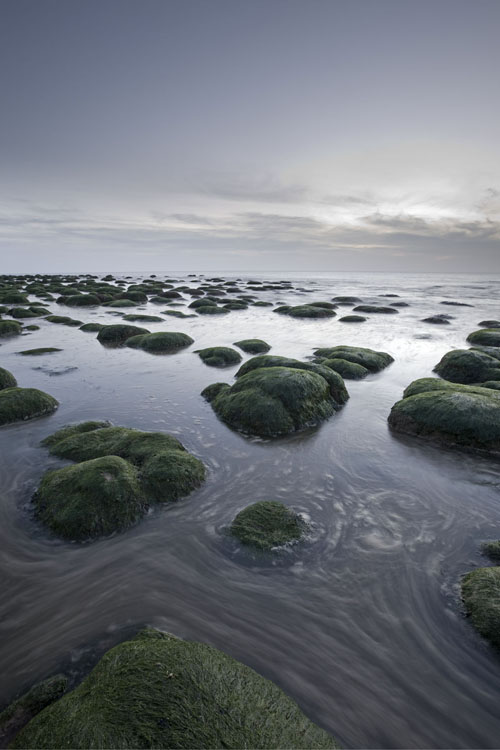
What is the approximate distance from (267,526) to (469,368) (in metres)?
13.6

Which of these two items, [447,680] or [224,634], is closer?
[447,680]

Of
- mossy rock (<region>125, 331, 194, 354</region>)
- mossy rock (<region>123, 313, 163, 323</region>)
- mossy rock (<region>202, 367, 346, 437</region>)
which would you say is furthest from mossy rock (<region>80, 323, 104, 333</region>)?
mossy rock (<region>202, 367, 346, 437</region>)

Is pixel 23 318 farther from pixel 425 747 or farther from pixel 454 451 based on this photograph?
pixel 425 747

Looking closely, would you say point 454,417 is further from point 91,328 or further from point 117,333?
point 91,328

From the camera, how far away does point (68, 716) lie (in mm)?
3219

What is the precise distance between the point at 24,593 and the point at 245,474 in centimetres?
452

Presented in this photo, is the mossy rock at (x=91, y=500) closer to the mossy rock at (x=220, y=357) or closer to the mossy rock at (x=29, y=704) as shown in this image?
the mossy rock at (x=29, y=704)

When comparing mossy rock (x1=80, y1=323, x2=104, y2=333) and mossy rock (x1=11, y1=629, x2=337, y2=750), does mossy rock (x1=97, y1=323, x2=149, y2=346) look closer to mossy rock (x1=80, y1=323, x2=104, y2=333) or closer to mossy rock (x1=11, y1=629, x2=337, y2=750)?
mossy rock (x1=80, y1=323, x2=104, y2=333)

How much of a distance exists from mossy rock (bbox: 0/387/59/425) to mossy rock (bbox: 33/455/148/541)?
4.54 m

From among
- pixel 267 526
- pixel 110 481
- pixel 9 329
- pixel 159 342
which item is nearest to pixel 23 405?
pixel 110 481

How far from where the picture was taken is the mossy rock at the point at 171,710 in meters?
3.08

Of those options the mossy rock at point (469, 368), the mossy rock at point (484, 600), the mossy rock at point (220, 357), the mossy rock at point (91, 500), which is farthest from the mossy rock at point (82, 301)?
the mossy rock at point (484, 600)

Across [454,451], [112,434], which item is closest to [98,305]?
[112,434]

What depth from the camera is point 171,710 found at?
10.7 ft
